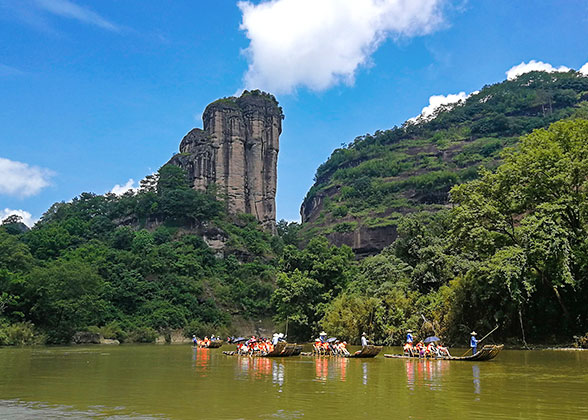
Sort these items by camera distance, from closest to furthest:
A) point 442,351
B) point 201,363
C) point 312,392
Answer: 1. point 312,392
2. point 442,351
3. point 201,363

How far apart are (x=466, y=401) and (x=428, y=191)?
249 feet

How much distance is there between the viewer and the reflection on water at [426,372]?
42.5 ft

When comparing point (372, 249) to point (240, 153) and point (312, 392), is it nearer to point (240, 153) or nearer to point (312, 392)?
point (240, 153)

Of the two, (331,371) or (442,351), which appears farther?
(442,351)

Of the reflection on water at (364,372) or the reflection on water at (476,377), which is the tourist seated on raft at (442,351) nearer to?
the reflection on water at (476,377)

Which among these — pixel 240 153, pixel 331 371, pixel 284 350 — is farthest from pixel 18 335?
pixel 240 153

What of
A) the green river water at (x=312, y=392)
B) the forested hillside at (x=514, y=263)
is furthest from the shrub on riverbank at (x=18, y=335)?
the forested hillside at (x=514, y=263)

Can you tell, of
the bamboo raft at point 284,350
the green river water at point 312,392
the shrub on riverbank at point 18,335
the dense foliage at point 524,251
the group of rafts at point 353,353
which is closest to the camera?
the green river water at point 312,392

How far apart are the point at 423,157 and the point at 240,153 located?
3355 centimetres

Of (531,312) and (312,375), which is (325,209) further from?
(312,375)

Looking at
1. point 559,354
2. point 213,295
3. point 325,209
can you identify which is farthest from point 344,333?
point 325,209

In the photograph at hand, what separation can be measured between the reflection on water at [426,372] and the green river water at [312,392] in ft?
0.10

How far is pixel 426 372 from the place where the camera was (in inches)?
625

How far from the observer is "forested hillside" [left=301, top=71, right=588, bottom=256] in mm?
81812
